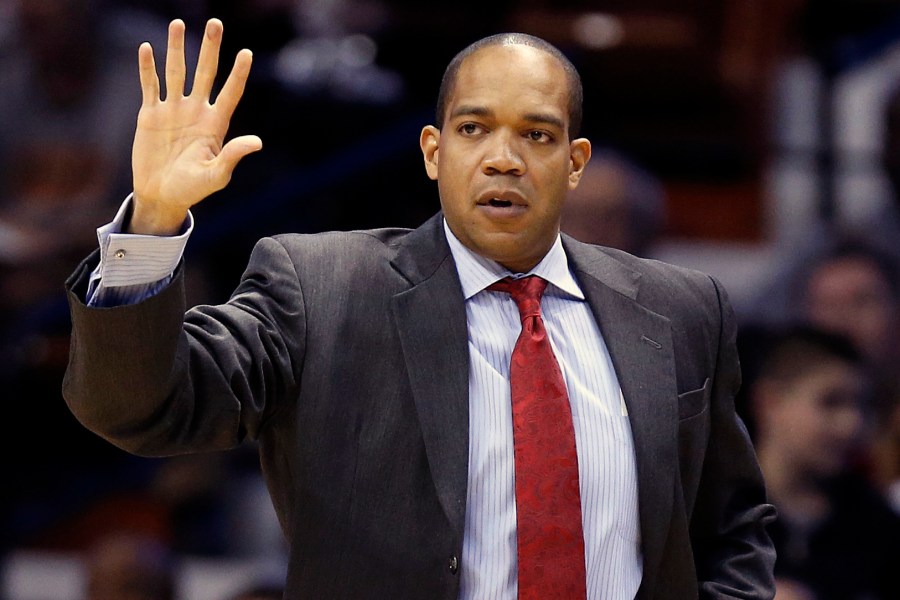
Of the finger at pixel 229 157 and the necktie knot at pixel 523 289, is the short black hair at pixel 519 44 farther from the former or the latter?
the finger at pixel 229 157

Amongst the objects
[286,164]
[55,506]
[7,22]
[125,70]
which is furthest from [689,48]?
[55,506]

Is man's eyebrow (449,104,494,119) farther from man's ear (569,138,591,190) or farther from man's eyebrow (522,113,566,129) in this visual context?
man's ear (569,138,591,190)

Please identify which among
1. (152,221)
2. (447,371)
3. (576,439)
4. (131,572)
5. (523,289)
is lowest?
(131,572)

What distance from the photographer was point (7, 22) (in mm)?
5238

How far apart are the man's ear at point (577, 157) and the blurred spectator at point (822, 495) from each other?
1.88 meters

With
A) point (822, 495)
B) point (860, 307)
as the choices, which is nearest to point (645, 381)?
point (822, 495)

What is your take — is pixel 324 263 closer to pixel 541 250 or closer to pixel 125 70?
pixel 541 250

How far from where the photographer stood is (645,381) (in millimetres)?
2170

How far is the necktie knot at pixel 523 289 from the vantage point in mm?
2184

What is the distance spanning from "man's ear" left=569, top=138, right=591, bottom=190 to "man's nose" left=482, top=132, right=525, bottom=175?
15 cm

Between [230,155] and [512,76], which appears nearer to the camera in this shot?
[230,155]

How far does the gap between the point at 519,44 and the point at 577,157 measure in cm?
21

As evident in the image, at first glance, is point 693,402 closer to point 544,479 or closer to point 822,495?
point 544,479

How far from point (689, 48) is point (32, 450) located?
2835 mm
